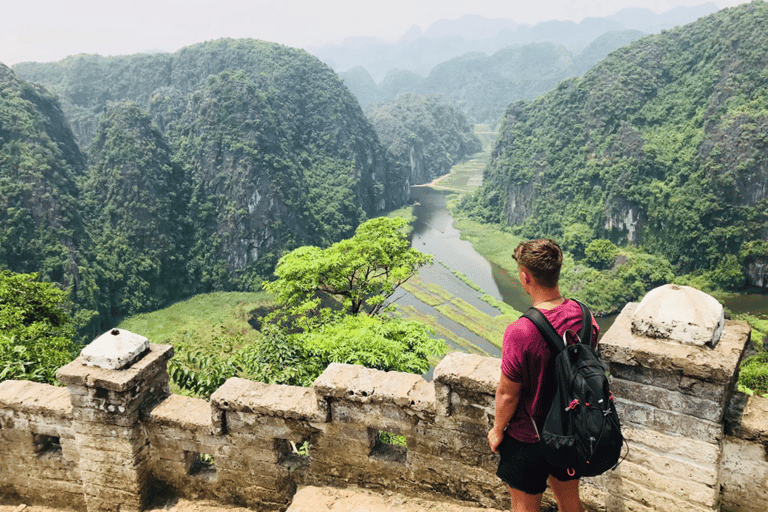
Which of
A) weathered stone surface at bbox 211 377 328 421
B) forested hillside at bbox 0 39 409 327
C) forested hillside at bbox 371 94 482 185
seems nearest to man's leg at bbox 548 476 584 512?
weathered stone surface at bbox 211 377 328 421

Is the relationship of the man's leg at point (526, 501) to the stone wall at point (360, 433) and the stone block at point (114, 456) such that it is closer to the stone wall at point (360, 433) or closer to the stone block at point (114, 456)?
the stone wall at point (360, 433)

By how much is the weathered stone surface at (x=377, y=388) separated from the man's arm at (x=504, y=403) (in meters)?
1.28

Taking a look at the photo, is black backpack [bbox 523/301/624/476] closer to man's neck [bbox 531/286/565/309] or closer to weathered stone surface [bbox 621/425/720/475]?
man's neck [bbox 531/286/565/309]

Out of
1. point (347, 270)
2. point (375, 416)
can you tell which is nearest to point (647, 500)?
point (375, 416)

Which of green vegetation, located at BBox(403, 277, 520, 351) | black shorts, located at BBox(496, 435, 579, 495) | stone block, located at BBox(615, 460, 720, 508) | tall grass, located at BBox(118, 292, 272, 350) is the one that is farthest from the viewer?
tall grass, located at BBox(118, 292, 272, 350)

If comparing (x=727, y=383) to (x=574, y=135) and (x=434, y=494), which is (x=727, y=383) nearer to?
(x=434, y=494)

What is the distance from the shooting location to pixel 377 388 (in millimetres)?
4930

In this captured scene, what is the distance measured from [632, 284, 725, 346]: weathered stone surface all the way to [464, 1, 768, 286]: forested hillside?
2508 inches

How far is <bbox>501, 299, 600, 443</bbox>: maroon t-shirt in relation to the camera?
125 inches

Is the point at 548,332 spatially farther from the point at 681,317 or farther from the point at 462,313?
the point at 462,313

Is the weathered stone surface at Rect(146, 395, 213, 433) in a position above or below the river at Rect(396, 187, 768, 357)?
above

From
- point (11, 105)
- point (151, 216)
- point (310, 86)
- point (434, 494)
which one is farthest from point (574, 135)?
point (434, 494)

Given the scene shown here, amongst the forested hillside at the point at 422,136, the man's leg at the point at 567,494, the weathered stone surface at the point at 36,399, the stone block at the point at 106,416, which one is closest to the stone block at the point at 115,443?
the stone block at the point at 106,416

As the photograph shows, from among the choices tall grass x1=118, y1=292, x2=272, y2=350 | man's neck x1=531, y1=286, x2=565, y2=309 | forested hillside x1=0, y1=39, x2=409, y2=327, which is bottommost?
tall grass x1=118, y1=292, x2=272, y2=350
